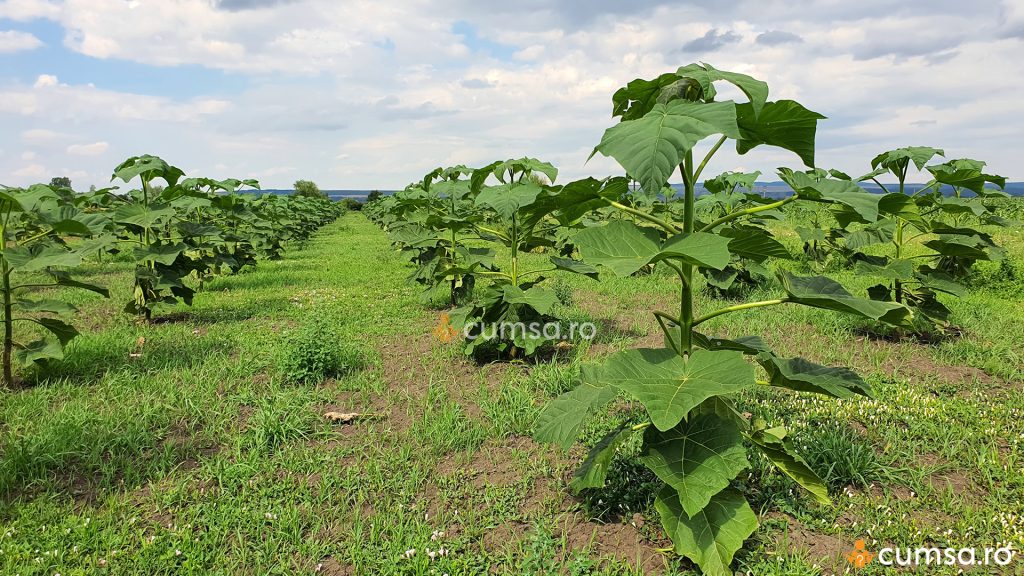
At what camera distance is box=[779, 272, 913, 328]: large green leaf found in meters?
1.89

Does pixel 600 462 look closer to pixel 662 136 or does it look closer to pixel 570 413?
pixel 570 413

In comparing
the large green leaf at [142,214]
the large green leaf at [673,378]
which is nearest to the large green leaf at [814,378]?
the large green leaf at [673,378]

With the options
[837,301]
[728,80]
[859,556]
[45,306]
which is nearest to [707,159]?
→ [728,80]

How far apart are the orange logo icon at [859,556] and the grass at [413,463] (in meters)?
0.05

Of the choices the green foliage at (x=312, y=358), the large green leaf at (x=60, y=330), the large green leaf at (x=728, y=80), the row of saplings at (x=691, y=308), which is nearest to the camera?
the row of saplings at (x=691, y=308)

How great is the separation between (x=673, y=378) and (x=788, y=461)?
0.81 metres

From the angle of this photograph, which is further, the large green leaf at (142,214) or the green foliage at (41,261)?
the large green leaf at (142,214)

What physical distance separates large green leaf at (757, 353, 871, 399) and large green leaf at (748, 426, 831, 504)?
230mm

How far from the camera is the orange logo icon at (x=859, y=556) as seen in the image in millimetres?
2137

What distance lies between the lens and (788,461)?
225 centimetres

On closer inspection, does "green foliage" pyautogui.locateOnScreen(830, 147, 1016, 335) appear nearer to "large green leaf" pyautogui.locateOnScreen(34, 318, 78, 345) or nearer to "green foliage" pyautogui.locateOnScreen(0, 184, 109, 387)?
"green foliage" pyautogui.locateOnScreen(0, 184, 109, 387)

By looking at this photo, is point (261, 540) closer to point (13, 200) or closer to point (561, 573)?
point (561, 573)

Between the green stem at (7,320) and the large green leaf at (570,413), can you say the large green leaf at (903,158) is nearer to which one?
the large green leaf at (570,413)

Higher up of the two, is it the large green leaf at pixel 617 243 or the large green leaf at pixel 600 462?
the large green leaf at pixel 617 243
